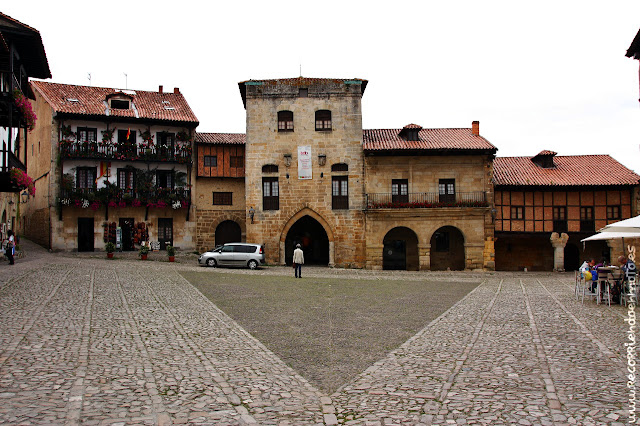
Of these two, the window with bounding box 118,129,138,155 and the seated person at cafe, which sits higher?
the window with bounding box 118,129,138,155

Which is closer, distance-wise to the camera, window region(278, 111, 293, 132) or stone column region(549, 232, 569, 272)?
stone column region(549, 232, 569, 272)

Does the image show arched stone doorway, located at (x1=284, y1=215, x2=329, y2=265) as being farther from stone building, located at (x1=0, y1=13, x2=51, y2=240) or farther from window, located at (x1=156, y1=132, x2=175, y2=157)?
stone building, located at (x1=0, y1=13, x2=51, y2=240)

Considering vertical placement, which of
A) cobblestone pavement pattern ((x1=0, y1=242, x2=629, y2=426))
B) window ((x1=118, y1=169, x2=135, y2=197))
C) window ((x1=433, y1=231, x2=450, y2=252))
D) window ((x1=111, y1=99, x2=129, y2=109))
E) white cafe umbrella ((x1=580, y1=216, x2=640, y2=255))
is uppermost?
window ((x1=111, y1=99, x2=129, y2=109))

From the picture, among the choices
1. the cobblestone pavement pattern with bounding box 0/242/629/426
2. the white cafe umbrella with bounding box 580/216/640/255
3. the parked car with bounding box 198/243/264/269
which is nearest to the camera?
the cobblestone pavement pattern with bounding box 0/242/629/426

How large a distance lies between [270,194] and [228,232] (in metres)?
4.55

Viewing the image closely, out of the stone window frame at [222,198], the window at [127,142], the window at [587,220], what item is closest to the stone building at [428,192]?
the window at [587,220]

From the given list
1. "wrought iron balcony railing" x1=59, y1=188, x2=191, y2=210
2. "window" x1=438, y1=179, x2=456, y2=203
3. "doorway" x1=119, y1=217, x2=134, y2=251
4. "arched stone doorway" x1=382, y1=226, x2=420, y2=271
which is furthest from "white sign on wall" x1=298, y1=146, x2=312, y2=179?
"doorway" x1=119, y1=217, x2=134, y2=251

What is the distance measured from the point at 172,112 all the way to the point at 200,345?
2933cm

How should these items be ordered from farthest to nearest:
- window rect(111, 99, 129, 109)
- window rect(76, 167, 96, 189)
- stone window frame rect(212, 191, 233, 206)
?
stone window frame rect(212, 191, 233, 206)
window rect(111, 99, 129, 109)
window rect(76, 167, 96, 189)

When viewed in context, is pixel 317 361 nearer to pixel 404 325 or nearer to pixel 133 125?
pixel 404 325

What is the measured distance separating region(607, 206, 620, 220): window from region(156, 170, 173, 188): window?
2848cm

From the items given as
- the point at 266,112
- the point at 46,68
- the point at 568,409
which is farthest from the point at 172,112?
the point at 568,409

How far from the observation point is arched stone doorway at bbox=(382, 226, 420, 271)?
3641cm

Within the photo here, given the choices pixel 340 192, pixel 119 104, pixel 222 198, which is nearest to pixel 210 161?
pixel 222 198
